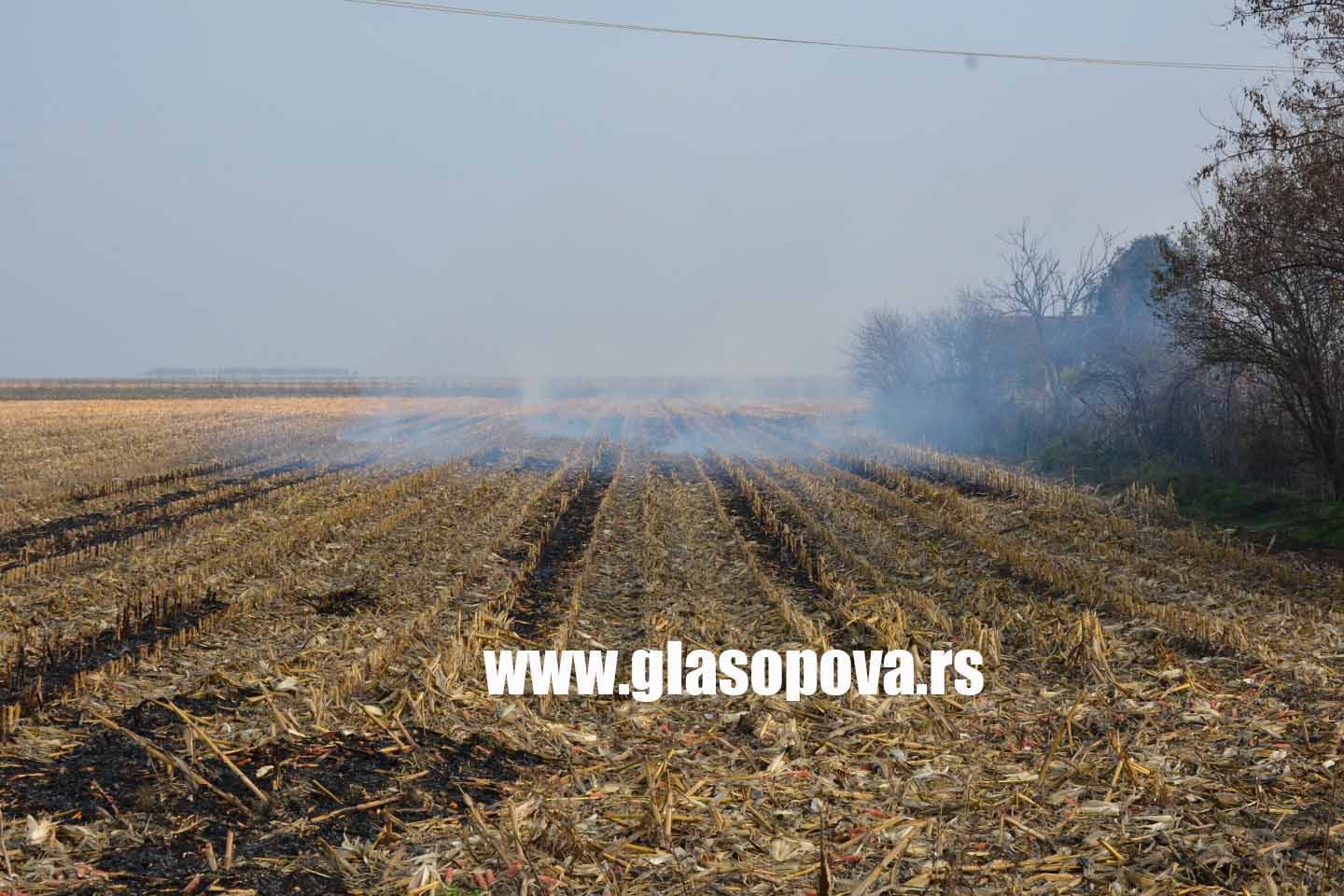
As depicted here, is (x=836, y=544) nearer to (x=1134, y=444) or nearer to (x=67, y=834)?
(x=67, y=834)

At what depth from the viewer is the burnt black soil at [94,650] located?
26.5ft

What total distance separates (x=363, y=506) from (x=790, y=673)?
11.9 m

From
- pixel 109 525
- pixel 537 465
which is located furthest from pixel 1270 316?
pixel 109 525

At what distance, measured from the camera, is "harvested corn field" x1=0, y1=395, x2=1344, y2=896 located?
17.4ft

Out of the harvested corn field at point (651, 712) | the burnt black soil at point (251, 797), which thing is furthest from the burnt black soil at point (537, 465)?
the burnt black soil at point (251, 797)

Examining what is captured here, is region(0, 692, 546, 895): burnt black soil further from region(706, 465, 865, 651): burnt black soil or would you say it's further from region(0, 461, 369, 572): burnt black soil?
region(0, 461, 369, 572): burnt black soil

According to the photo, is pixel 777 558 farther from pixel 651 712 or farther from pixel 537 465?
pixel 537 465

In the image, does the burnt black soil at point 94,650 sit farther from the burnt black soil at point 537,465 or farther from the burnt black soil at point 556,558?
the burnt black soil at point 537,465

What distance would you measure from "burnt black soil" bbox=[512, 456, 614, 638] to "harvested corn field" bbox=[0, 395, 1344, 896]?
95mm

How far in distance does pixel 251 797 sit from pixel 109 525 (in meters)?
12.9

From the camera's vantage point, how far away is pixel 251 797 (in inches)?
237

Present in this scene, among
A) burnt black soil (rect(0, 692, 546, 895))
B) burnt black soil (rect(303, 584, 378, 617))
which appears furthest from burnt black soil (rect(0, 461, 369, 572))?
burnt black soil (rect(0, 692, 546, 895))

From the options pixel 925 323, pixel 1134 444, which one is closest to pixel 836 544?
pixel 1134 444

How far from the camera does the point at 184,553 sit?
14141 mm
